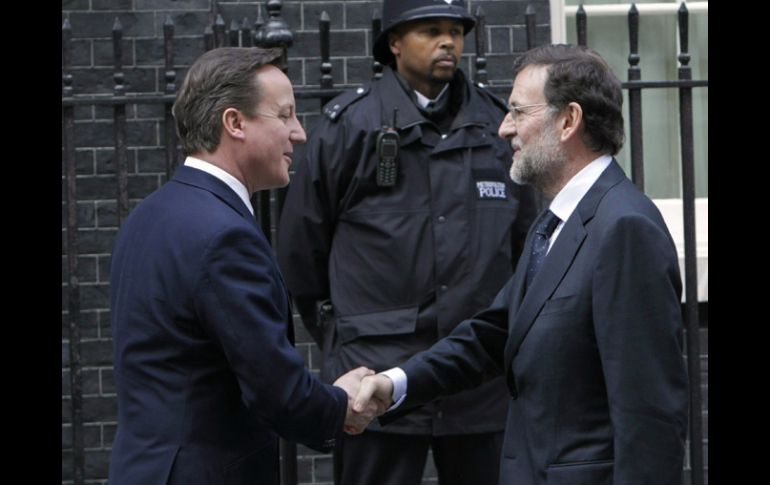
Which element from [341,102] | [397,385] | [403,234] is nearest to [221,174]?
[397,385]

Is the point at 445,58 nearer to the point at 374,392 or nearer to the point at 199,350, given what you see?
the point at 374,392

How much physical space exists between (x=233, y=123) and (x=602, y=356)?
3.91 ft

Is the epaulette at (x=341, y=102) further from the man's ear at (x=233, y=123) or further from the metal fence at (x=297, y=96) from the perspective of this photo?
the man's ear at (x=233, y=123)

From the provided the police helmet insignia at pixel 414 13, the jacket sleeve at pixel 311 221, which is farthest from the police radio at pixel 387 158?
the police helmet insignia at pixel 414 13

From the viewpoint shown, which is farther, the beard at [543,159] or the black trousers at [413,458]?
the black trousers at [413,458]

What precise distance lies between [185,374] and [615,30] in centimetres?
447

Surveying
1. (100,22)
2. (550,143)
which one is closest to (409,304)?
(550,143)

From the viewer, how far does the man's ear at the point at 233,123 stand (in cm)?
403

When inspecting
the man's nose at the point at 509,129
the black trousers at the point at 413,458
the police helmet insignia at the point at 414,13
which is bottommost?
the black trousers at the point at 413,458

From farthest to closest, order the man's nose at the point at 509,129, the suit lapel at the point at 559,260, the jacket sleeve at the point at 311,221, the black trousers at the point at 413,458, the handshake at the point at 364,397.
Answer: the jacket sleeve at the point at 311,221
the black trousers at the point at 413,458
the handshake at the point at 364,397
the man's nose at the point at 509,129
the suit lapel at the point at 559,260

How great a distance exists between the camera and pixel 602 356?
12.0 feet

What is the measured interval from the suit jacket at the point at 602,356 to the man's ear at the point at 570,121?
0.14 m

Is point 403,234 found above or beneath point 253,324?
above

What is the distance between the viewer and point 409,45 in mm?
5707
